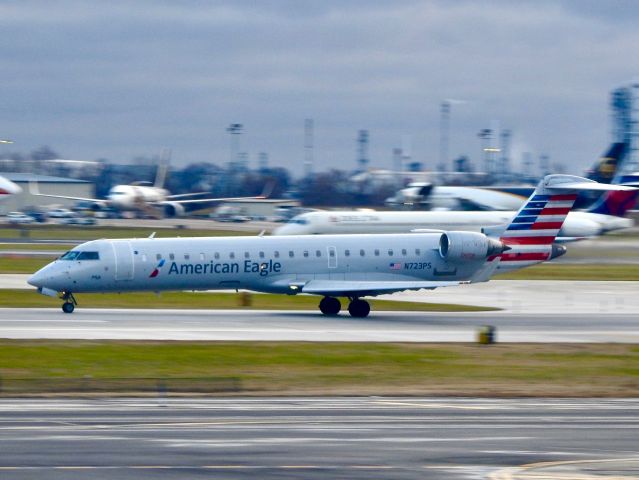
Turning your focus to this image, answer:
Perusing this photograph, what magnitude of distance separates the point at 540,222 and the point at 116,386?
79.8ft

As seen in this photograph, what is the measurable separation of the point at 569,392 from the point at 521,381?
5.92 feet

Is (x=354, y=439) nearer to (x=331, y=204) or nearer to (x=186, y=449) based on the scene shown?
(x=186, y=449)

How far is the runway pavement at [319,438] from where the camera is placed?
50.3 ft

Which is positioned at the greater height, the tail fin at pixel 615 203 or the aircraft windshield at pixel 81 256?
the tail fin at pixel 615 203

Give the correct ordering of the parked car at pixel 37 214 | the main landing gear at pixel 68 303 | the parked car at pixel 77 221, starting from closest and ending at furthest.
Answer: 1. the main landing gear at pixel 68 303
2. the parked car at pixel 77 221
3. the parked car at pixel 37 214

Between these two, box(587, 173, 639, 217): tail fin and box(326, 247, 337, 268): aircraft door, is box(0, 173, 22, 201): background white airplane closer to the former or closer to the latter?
box(326, 247, 337, 268): aircraft door

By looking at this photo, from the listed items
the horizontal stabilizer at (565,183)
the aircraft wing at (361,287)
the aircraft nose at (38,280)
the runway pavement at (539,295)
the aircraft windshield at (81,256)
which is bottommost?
the runway pavement at (539,295)

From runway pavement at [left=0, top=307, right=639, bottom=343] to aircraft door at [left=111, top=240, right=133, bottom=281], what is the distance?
1.51 m

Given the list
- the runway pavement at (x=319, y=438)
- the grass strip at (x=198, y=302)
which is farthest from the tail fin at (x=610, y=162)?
the runway pavement at (x=319, y=438)

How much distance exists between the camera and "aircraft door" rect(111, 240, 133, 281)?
41.1 meters

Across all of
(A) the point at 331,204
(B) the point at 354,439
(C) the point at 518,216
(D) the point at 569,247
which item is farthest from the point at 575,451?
(A) the point at 331,204

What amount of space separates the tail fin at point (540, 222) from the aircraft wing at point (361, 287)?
4691 mm

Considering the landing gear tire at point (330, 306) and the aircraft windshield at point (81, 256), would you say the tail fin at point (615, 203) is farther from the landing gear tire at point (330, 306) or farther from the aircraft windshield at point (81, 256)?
the aircraft windshield at point (81, 256)

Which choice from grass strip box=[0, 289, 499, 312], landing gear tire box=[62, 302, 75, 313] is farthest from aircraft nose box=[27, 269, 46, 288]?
grass strip box=[0, 289, 499, 312]
